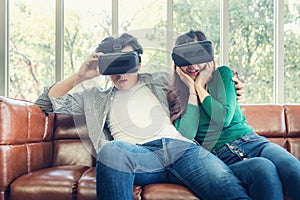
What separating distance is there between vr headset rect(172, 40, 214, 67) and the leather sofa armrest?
0.80 m

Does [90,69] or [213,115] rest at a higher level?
[90,69]

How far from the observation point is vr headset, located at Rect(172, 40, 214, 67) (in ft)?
3.72

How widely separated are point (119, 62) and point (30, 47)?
5.27ft

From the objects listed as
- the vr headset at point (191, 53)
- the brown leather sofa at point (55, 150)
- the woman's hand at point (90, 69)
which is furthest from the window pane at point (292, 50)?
the woman's hand at point (90, 69)

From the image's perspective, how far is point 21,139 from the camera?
158 cm

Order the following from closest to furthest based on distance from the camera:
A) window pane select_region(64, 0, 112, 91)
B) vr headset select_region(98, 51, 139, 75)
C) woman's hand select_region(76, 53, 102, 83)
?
vr headset select_region(98, 51, 139, 75)
woman's hand select_region(76, 53, 102, 83)
window pane select_region(64, 0, 112, 91)

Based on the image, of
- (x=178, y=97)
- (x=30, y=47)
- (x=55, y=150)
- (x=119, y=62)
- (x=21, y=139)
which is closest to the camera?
(x=119, y=62)

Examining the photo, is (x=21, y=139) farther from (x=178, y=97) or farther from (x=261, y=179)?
(x=261, y=179)

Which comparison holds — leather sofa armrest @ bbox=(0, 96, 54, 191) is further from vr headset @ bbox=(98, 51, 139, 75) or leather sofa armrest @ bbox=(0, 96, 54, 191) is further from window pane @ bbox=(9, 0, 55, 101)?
window pane @ bbox=(9, 0, 55, 101)

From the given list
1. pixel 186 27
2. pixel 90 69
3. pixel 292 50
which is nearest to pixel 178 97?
pixel 90 69

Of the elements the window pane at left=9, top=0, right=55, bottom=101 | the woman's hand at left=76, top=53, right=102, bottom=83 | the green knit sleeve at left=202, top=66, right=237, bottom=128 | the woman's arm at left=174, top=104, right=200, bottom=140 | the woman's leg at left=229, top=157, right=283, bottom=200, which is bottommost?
the woman's leg at left=229, top=157, right=283, bottom=200

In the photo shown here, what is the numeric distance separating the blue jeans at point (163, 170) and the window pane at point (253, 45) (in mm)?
1244

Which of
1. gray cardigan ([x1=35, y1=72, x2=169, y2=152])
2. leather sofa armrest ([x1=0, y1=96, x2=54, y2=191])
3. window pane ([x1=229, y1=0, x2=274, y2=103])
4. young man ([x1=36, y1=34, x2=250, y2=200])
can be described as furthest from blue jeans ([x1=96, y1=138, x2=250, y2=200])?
window pane ([x1=229, y1=0, x2=274, y2=103])

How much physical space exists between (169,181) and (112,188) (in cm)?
29
